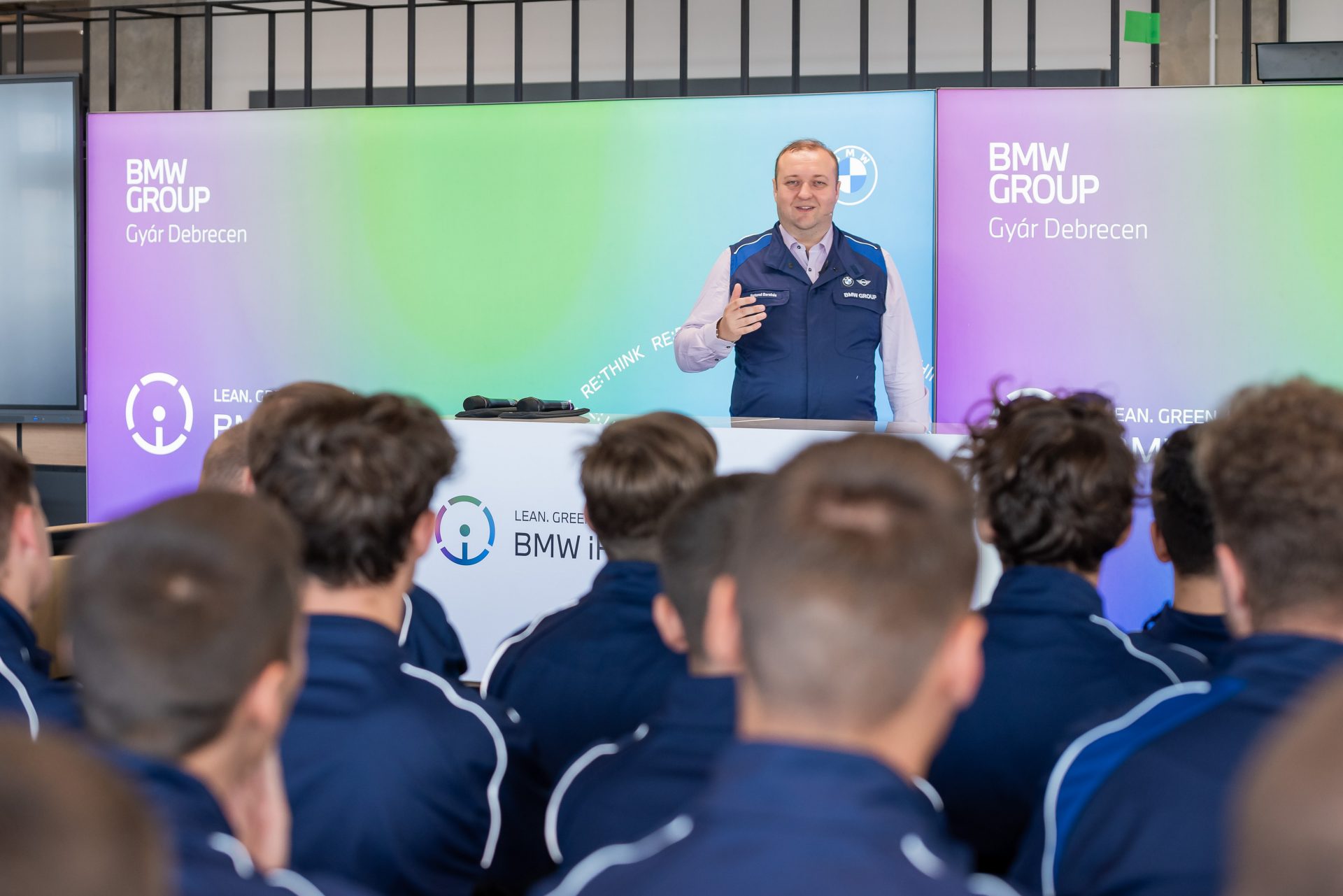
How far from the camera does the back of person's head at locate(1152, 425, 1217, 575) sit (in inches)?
72.4

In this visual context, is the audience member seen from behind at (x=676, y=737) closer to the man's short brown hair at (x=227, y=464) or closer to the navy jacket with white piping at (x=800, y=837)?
the navy jacket with white piping at (x=800, y=837)

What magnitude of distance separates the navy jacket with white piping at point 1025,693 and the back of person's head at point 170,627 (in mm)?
948

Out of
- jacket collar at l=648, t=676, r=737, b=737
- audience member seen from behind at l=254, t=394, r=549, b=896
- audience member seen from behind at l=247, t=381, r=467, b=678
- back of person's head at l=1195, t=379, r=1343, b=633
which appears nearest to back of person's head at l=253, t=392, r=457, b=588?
audience member seen from behind at l=254, t=394, r=549, b=896

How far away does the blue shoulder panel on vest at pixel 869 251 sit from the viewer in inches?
172

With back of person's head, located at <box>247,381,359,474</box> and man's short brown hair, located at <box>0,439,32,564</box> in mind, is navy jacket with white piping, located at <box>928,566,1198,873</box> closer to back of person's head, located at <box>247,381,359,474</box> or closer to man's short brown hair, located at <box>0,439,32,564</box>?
back of person's head, located at <box>247,381,359,474</box>

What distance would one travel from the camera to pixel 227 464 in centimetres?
222

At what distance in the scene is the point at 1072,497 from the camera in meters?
1.76

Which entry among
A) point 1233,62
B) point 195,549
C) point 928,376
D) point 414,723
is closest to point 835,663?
point 195,549

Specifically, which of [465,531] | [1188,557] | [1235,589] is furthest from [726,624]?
[465,531]

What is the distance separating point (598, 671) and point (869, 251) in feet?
9.55

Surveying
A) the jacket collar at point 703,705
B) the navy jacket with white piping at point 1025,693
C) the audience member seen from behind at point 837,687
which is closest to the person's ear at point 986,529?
the navy jacket with white piping at point 1025,693

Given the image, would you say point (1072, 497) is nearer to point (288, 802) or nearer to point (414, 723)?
point (414, 723)

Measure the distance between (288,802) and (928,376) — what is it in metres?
3.71

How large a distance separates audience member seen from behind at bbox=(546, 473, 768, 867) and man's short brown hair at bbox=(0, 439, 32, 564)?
853mm
